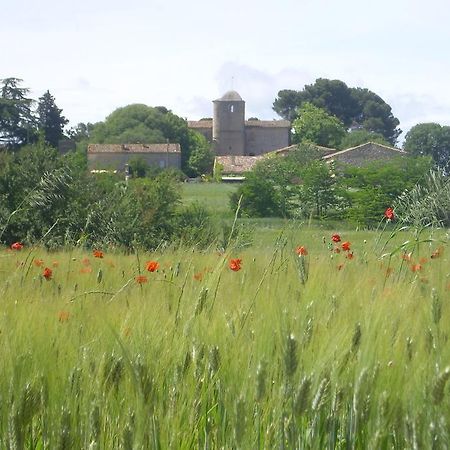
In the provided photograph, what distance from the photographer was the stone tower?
125m

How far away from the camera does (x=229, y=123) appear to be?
412ft

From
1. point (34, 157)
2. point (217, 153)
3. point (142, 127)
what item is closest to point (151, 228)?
point (34, 157)

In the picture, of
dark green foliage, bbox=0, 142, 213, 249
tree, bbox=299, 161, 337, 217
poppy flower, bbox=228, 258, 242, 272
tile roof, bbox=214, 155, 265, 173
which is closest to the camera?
poppy flower, bbox=228, 258, 242, 272

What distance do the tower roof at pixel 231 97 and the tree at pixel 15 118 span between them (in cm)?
6321

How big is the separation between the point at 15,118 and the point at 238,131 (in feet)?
216

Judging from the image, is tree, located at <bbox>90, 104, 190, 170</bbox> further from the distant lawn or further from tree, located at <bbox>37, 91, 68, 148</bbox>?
the distant lawn

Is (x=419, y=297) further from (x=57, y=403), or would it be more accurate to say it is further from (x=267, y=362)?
(x=57, y=403)

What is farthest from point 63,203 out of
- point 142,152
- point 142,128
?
point 142,128

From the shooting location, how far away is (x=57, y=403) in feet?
6.68

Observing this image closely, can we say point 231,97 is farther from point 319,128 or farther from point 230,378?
point 230,378

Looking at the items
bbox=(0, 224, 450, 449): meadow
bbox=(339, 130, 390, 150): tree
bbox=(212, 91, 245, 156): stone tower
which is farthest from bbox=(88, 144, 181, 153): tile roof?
bbox=(0, 224, 450, 449): meadow

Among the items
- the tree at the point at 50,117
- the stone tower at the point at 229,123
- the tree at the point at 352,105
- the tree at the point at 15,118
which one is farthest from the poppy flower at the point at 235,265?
the tree at the point at 352,105

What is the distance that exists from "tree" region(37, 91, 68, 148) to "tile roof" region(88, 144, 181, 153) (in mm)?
4671

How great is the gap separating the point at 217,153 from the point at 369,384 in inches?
4778
